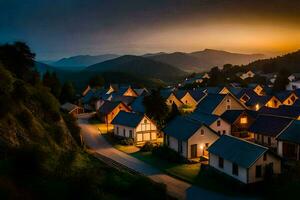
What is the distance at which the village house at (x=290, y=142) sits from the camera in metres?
41.5

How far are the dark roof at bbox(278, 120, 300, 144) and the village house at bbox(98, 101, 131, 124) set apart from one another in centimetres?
Answer: 3680

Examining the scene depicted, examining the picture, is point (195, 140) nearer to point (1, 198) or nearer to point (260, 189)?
point (260, 189)

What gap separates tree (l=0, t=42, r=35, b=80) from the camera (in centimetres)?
4900

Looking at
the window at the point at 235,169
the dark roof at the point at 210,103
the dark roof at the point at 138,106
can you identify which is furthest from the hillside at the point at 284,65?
the window at the point at 235,169

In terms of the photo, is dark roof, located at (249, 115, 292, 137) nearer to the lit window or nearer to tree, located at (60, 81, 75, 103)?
the lit window

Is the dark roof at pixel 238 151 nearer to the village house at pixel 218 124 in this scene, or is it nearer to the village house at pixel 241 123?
the village house at pixel 218 124

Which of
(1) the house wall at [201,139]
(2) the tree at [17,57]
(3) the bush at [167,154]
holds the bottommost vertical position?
(3) the bush at [167,154]

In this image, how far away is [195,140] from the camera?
1746 inches

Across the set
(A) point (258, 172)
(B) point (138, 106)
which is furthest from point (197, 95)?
(A) point (258, 172)

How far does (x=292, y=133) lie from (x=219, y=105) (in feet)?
80.1

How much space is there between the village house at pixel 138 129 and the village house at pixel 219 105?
1406 cm

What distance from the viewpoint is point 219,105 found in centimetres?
6631

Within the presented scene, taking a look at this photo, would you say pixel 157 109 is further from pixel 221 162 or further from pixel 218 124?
pixel 221 162

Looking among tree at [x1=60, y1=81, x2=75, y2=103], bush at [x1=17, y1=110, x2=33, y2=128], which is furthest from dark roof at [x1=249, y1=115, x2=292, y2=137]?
tree at [x1=60, y1=81, x2=75, y2=103]
